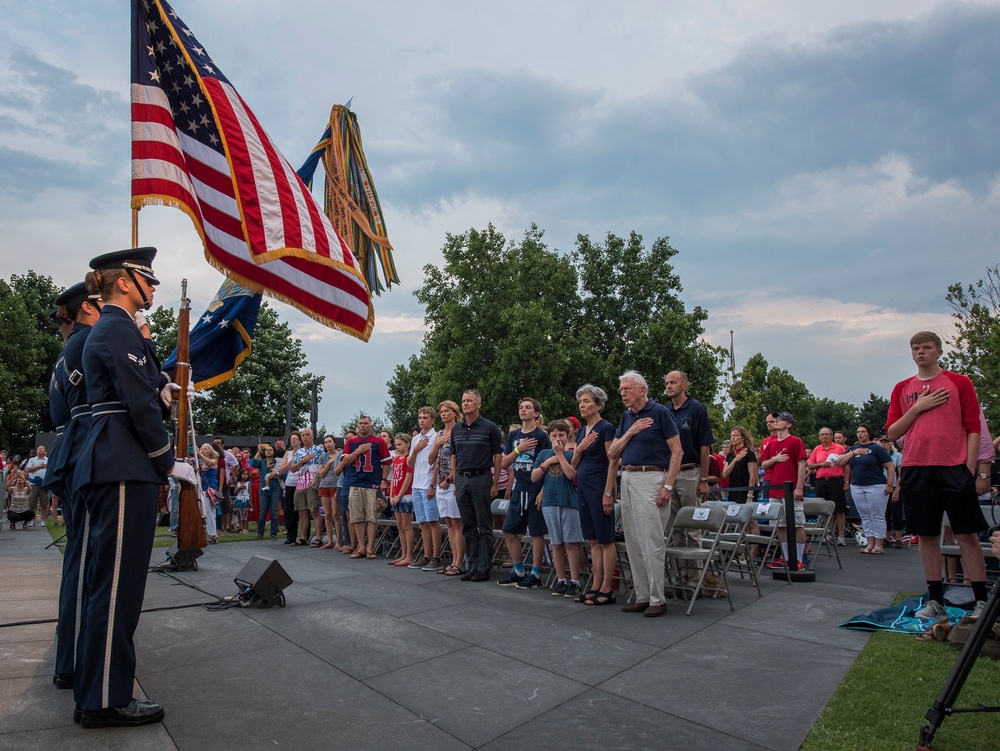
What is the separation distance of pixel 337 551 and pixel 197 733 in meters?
7.98

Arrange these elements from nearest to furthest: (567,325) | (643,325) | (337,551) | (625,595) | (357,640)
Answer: (357,640) < (625,595) < (337,551) < (643,325) < (567,325)

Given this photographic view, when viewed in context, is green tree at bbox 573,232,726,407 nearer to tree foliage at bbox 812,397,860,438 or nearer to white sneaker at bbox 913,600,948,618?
white sneaker at bbox 913,600,948,618

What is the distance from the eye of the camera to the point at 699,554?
6062mm

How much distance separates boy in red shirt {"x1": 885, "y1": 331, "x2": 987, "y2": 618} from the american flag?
5168 millimetres

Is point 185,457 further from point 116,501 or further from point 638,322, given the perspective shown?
point 638,322

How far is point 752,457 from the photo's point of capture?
965cm

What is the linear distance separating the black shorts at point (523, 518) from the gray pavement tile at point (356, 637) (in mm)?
2146

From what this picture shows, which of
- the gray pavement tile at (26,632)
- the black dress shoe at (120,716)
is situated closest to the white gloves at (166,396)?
the black dress shoe at (120,716)

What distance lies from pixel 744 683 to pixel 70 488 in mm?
3959

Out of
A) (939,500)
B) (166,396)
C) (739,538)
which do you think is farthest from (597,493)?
(166,396)

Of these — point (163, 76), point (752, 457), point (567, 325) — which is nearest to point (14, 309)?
point (567, 325)

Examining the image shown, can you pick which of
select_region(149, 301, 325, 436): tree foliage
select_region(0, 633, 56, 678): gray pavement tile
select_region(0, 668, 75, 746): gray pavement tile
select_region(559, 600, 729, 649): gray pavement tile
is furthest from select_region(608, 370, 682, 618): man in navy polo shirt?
select_region(149, 301, 325, 436): tree foliage

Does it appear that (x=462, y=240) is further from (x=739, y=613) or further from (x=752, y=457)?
(x=739, y=613)

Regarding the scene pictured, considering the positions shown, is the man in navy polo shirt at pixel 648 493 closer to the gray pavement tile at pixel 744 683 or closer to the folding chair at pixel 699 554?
the folding chair at pixel 699 554
